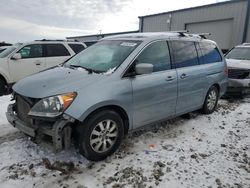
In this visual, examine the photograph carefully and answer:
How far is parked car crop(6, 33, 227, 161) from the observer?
3057mm

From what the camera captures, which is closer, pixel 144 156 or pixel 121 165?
pixel 121 165

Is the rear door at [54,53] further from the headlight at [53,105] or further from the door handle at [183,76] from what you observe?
the headlight at [53,105]

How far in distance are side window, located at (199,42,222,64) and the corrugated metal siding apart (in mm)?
11115

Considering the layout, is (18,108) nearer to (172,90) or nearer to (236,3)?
(172,90)

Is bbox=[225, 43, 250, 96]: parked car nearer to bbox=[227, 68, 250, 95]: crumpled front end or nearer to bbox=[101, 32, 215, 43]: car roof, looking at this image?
bbox=[227, 68, 250, 95]: crumpled front end

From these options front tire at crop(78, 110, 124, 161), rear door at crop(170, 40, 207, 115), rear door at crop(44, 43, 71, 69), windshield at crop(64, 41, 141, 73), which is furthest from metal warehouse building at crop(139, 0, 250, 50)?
front tire at crop(78, 110, 124, 161)

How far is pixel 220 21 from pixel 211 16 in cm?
75

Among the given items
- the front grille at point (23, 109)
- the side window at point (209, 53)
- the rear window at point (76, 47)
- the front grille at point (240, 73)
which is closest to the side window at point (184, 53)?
the side window at point (209, 53)

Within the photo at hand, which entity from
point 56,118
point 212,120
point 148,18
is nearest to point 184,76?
point 212,120

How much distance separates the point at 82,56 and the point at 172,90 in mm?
1751

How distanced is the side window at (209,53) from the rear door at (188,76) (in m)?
0.31

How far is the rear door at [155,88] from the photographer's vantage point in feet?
12.2

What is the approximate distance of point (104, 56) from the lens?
4.05 m

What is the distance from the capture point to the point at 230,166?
3.40 metres
